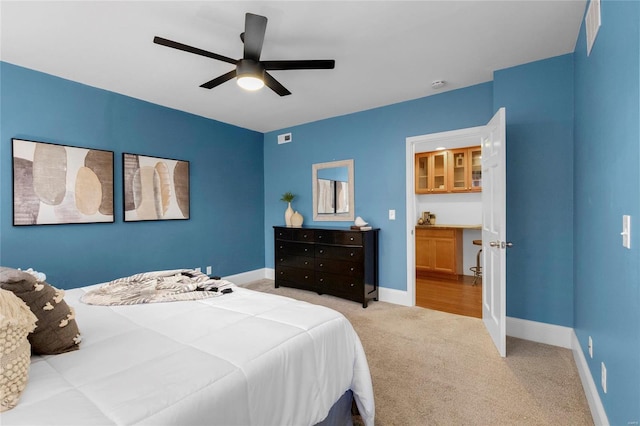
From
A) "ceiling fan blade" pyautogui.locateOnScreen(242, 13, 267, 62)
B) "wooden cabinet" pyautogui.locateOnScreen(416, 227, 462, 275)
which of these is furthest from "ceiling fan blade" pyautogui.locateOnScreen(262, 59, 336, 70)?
"wooden cabinet" pyautogui.locateOnScreen(416, 227, 462, 275)

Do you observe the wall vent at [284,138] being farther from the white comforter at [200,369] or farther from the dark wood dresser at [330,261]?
the white comforter at [200,369]

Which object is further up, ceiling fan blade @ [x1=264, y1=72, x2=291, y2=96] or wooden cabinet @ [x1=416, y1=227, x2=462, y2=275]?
ceiling fan blade @ [x1=264, y1=72, x2=291, y2=96]

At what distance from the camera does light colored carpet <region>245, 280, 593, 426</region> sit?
1.81 m

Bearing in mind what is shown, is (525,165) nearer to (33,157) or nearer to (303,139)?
(303,139)

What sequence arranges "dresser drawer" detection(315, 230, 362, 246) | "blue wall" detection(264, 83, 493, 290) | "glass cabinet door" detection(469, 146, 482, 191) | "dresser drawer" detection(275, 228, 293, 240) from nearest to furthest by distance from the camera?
"blue wall" detection(264, 83, 493, 290) → "dresser drawer" detection(315, 230, 362, 246) → "dresser drawer" detection(275, 228, 293, 240) → "glass cabinet door" detection(469, 146, 482, 191)

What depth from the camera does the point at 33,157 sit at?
2836mm

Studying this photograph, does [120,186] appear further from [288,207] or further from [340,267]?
[340,267]

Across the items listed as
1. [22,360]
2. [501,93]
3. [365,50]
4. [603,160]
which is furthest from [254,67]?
A: [501,93]

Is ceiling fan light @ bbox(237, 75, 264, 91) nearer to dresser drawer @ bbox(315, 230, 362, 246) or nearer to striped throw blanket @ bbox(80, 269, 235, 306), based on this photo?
striped throw blanket @ bbox(80, 269, 235, 306)

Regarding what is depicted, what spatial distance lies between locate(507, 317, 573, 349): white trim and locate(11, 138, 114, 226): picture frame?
4.38 meters

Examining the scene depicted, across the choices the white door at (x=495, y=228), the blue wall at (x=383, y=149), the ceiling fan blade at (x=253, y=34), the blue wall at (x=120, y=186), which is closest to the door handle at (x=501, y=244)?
the white door at (x=495, y=228)

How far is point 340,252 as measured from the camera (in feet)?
12.9

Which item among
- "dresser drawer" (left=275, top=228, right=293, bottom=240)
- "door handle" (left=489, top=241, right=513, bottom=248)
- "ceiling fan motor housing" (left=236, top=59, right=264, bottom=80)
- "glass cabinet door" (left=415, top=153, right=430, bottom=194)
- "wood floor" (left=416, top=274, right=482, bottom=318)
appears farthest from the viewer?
"glass cabinet door" (left=415, top=153, right=430, bottom=194)

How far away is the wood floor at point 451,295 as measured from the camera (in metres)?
3.68
